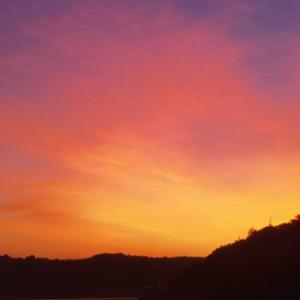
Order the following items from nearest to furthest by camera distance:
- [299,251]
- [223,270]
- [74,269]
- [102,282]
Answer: [299,251]
[223,270]
[102,282]
[74,269]

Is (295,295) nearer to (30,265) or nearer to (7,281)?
(7,281)

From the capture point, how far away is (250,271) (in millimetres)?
34656

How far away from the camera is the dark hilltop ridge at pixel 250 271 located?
1243 inches

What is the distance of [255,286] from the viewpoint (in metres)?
32.2

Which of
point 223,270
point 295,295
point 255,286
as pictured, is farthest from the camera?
point 223,270

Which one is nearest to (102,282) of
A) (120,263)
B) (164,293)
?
(120,263)

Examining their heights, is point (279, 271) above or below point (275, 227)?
below

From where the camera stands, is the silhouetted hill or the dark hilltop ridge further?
the silhouetted hill

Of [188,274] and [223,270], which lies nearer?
[223,270]

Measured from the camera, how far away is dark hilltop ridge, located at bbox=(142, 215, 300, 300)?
31.6m

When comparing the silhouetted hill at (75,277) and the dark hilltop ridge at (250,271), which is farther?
the silhouetted hill at (75,277)

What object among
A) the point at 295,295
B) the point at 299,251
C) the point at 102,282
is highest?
the point at 102,282

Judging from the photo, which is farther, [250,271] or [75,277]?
[75,277]

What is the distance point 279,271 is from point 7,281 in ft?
488
